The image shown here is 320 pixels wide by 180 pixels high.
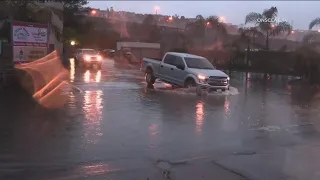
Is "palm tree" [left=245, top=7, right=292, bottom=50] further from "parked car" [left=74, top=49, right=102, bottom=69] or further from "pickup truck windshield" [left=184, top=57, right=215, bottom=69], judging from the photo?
"pickup truck windshield" [left=184, top=57, right=215, bottom=69]

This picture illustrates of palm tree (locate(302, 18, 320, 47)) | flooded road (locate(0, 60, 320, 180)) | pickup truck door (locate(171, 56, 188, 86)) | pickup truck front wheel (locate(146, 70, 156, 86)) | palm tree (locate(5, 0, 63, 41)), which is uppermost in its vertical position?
palm tree (locate(5, 0, 63, 41))

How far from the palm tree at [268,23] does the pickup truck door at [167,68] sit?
85.8 ft

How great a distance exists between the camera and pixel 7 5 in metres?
20.8

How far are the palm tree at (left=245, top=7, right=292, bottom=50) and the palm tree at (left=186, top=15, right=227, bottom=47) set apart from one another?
8963 mm

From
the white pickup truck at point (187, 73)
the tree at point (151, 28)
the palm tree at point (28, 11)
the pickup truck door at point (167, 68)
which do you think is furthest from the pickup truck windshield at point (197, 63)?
the tree at point (151, 28)

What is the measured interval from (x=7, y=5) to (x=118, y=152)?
14621 mm

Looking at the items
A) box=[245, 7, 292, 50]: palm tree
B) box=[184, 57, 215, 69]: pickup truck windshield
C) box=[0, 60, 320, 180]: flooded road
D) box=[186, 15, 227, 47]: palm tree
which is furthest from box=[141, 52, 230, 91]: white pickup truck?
box=[186, 15, 227, 47]: palm tree

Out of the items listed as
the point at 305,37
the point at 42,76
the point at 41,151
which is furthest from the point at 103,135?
the point at 305,37

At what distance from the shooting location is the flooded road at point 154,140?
7340mm

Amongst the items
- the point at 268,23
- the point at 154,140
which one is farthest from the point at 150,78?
the point at 268,23

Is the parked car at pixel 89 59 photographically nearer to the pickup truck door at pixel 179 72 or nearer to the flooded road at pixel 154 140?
the pickup truck door at pixel 179 72

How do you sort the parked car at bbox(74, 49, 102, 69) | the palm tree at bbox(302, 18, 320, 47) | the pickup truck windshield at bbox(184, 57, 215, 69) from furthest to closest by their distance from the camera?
the parked car at bbox(74, 49, 102, 69) < the palm tree at bbox(302, 18, 320, 47) < the pickup truck windshield at bbox(184, 57, 215, 69)

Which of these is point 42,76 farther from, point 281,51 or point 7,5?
point 281,51

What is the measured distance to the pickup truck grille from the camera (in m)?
20.3
